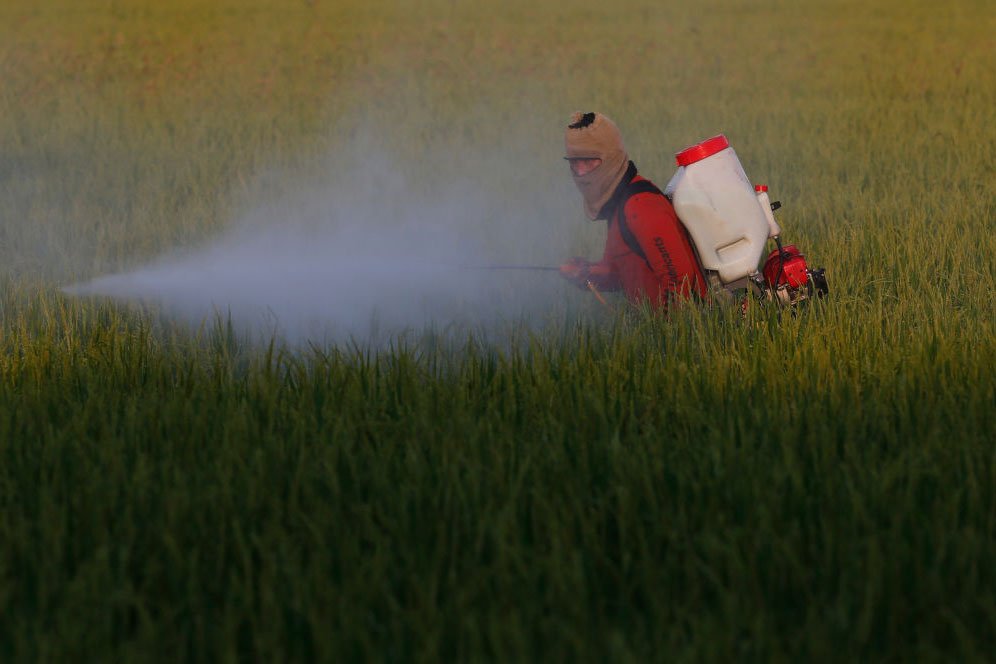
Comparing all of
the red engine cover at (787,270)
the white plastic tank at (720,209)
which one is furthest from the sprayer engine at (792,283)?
the white plastic tank at (720,209)

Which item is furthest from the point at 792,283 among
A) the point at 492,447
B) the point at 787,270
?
the point at 492,447

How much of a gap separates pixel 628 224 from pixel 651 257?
15cm

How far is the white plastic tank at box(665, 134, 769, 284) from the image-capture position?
15.3 feet

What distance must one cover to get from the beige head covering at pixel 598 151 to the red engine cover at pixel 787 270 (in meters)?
0.71

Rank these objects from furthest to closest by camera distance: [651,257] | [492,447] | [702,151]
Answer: [651,257] → [702,151] → [492,447]

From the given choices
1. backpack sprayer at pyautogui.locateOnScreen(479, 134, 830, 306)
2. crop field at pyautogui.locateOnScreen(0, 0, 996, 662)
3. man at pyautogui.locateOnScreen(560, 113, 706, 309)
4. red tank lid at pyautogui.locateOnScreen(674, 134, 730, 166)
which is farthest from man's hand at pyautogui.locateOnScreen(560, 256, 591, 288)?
red tank lid at pyautogui.locateOnScreen(674, 134, 730, 166)

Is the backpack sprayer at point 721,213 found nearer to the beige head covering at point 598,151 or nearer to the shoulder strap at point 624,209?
the shoulder strap at point 624,209

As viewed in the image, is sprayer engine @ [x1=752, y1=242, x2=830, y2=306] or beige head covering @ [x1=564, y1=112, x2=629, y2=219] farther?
sprayer engine @ [x1=752, y1=242, x2=830, y2=306]

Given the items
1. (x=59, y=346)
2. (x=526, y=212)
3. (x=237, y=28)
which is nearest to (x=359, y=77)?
(x=237, y=28)

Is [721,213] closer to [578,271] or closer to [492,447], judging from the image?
[578,271]

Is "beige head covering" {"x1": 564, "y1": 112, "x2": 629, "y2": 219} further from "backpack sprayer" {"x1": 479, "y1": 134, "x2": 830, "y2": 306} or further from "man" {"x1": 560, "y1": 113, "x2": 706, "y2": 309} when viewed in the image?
"backpack sprayer" {"x1": 479, "y1": 134, "x2": 830, "y2": 306}

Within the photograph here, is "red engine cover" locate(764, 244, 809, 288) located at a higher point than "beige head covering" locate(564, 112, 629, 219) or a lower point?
lower

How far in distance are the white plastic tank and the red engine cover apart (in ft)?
0.78

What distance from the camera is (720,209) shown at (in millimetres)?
4668
